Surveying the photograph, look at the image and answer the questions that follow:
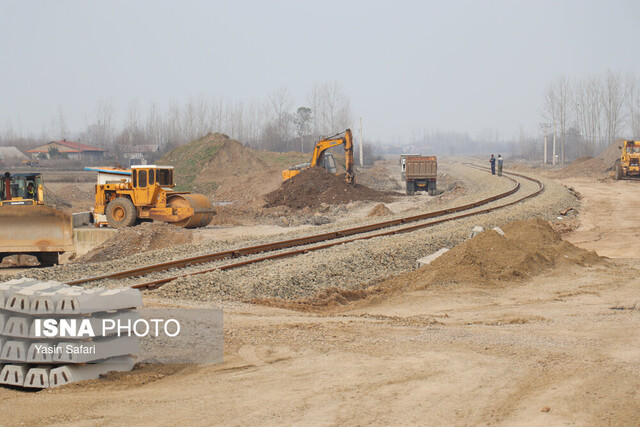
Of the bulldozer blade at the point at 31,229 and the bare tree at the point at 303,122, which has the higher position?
the bare tree at the point at 303,122

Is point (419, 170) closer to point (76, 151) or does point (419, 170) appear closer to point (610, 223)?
point (610, 223)

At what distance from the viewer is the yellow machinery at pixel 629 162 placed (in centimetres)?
4859

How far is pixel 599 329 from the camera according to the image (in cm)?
901

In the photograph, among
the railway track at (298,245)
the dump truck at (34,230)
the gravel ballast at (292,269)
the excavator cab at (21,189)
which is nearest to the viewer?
the gravel ballast at (292,269)

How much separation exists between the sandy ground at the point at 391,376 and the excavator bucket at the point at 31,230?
37.3 feet

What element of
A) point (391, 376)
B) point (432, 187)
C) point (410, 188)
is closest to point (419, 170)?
point (410, 188)

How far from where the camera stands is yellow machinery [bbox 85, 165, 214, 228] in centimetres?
2638

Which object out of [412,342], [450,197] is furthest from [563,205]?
[412,342]

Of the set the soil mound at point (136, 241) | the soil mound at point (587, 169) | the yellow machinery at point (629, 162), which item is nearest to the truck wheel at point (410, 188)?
the yellow machinery at point (629, 162)

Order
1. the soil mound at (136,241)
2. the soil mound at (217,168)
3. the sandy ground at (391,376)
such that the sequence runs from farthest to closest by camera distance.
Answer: the soil mound at (217,168) → the soil mound at (136,241) → the sandy ground at (391,376)

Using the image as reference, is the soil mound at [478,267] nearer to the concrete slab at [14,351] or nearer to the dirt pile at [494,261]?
the dirt pile at [494,261]

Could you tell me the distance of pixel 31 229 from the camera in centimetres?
2055

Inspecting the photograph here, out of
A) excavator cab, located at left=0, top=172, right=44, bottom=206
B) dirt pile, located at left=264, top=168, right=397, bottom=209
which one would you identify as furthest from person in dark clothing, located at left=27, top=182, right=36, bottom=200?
dirt pile, located at left=264, top=168, right=397, bottom=209

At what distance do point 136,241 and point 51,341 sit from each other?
53.1 feet
